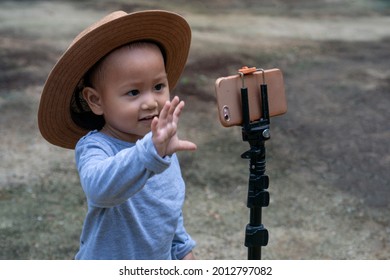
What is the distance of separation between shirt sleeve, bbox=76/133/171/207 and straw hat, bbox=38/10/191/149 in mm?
268

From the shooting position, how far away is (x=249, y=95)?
1.98 metres

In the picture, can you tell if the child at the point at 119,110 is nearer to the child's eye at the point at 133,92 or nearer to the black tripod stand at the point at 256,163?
the child's eye at the point at 133,92

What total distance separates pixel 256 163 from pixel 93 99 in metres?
0.53

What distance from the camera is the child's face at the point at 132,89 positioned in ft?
6.52

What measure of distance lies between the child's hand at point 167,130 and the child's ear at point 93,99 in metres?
0.41

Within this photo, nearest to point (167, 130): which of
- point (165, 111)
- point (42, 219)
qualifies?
point (165, 111)

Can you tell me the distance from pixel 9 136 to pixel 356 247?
251 centimetres

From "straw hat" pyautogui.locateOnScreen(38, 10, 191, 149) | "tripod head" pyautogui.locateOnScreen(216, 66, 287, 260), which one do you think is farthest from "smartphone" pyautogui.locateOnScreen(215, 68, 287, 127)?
"straw hat" pyautogui.locateOnScreen(38, 10, 191, 149)

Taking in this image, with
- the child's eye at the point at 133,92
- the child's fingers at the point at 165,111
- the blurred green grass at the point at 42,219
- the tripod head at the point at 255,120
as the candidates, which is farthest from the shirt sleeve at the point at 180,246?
the blurred green grass at the point at 42,219

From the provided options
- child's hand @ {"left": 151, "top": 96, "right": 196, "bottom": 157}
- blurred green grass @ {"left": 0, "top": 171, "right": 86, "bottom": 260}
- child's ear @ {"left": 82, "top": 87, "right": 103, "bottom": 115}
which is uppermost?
child's ear @ {"left": 82, "top": 87, "right": 103, "bottom": 115}

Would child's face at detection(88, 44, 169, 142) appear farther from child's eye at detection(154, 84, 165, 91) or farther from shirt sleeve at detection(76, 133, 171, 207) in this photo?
shirt sleeve at detection(76, 133, 171, 207)

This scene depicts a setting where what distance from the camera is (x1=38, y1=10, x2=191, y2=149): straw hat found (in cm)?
198

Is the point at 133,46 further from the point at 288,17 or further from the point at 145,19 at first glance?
the point at 288,17

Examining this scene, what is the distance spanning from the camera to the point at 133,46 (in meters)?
2.07
